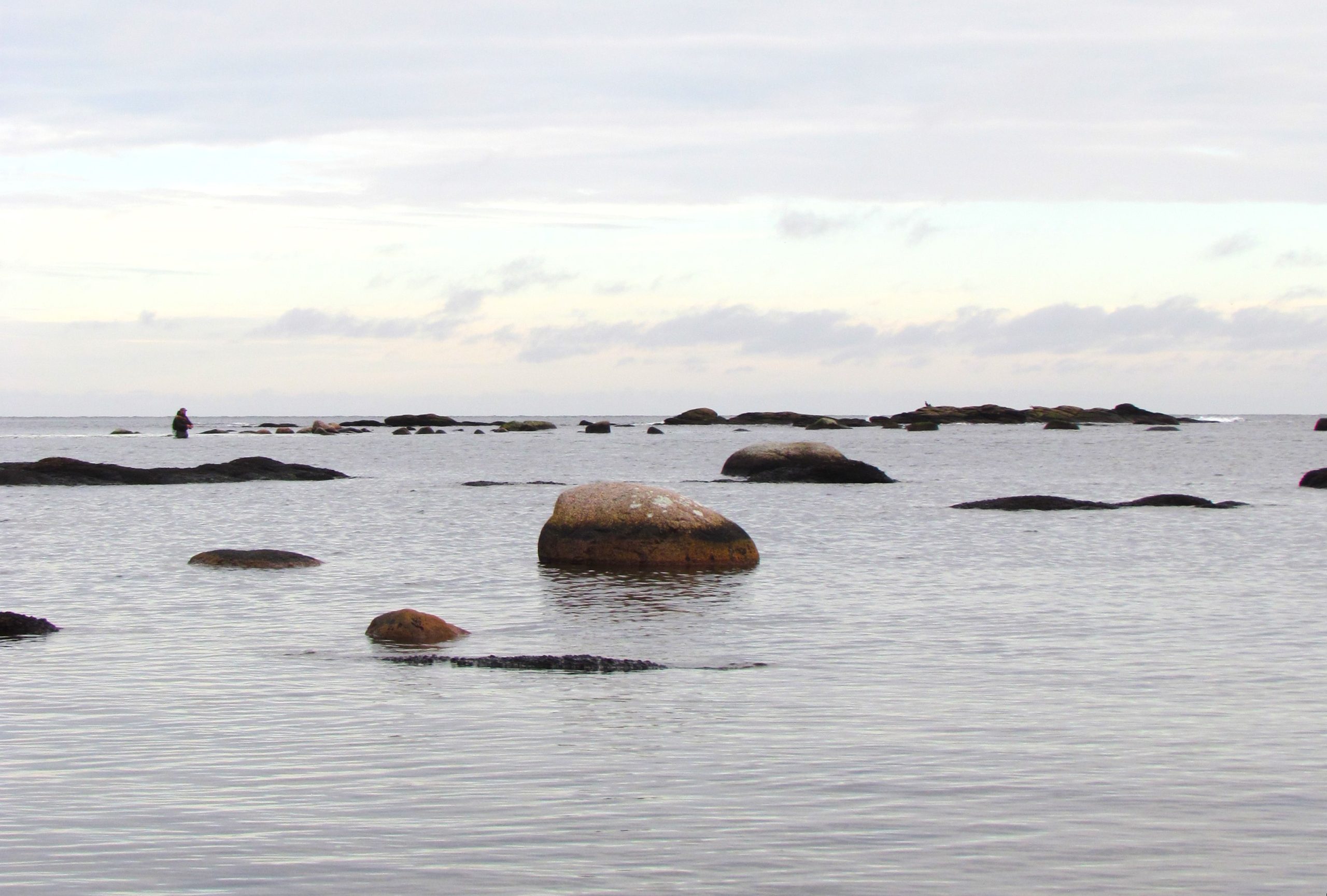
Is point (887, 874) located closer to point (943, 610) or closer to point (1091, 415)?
point (943, 610)

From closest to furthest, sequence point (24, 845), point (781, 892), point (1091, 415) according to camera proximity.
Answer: point (781, 892) < point (24, 845) < point (1091, 415)

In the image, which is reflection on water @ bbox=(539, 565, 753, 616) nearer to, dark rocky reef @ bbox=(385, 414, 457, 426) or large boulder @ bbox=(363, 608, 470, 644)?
large boulder @ bbox=(363, 608, 470, 644)

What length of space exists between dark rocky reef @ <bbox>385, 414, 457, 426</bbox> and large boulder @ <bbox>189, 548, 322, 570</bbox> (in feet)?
484

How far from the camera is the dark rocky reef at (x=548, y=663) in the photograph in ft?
44.8

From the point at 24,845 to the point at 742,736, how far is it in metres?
4.90

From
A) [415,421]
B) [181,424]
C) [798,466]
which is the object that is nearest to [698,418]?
[415,421]

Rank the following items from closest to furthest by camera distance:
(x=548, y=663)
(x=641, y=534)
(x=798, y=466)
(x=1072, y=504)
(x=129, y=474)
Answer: (x=548, y=663) < (x=641, y=534) < (x=1072, y=504) < (x=798, y=466) < (x=129, y=474)

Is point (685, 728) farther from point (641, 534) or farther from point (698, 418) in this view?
point (698, 418)

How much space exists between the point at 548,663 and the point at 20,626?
6445 millimetres

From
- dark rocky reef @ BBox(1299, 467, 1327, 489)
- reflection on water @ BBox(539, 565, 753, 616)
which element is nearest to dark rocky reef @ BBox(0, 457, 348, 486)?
reflection on water @ BBox(539, 565, 753, 616)

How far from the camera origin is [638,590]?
68.0 ft

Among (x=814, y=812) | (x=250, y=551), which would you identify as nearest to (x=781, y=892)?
(x=814, y=812)

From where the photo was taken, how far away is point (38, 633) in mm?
16094

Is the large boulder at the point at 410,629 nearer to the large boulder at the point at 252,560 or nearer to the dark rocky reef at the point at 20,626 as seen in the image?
the dark rocky reef at the point at 20,626
